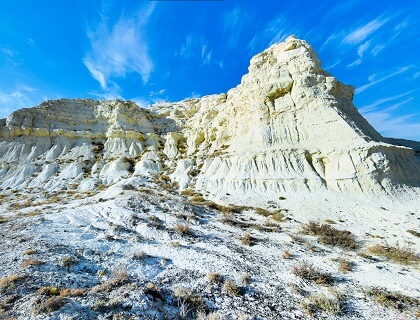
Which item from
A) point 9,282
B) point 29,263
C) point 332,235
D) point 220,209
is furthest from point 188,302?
point 220,209

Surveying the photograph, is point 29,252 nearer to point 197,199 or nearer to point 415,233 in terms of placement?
point 197,199

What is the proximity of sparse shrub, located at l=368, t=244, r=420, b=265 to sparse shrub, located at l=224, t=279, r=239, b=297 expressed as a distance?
9.65 meters

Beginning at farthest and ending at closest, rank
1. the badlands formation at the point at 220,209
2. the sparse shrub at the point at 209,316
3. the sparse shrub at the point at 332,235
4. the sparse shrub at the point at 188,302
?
the sparse shrub at the point at 332,235 < the badlands formation at the point at 220,209 < the sparse shrub at the point at 188,302 < the sparse shrub at the point at 209,316

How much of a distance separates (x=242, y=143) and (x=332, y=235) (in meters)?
19.6

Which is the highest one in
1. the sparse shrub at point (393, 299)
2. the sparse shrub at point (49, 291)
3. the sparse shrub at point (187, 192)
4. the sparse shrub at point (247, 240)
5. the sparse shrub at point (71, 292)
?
the sparse shrub at point (187, 192)

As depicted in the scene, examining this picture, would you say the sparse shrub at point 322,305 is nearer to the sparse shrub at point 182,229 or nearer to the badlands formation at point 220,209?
the badlands formation at point 220,209

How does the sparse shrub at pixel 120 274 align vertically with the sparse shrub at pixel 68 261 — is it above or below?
below

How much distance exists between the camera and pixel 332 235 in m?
15.7

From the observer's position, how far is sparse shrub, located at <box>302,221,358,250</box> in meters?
14.5

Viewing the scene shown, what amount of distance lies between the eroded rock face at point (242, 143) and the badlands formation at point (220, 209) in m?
0.22

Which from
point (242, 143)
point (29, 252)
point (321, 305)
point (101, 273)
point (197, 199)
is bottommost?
point (321, 305)

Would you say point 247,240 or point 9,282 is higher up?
point 9,282

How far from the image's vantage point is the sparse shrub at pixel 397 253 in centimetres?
1232

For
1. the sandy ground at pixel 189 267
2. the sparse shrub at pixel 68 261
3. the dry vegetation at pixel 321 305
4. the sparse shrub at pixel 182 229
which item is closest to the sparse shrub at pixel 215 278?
the sandy ground at pixel 189 267
